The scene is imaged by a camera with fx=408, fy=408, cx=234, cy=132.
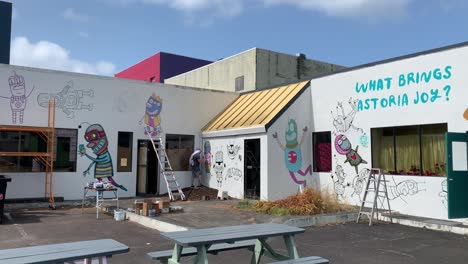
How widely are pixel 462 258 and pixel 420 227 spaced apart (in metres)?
3.39

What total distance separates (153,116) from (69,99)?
344cm

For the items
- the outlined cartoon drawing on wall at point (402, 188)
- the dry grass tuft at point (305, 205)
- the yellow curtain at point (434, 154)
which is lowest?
the dry grass tuft at point (305, 205)

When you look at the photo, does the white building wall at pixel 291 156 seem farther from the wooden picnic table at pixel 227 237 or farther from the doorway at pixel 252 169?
the wooden picnic table at pixel 227 237

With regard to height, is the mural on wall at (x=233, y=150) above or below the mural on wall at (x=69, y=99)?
below

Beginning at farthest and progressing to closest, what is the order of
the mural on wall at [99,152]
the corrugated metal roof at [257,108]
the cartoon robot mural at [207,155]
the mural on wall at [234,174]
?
the cartoon robot mural at [207,155] → the mural on wall at [234,174] → the mural on wall at [99,152] → the corrugated metal roof at [257,108]

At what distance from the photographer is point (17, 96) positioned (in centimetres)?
1446

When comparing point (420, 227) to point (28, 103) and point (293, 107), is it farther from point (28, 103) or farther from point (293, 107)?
point (28, 103)

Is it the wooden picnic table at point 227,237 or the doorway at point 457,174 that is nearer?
the wooden picnic table at point 227,237

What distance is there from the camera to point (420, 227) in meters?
10.7

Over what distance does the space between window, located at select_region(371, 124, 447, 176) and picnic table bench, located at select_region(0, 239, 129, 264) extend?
1001 centimetres

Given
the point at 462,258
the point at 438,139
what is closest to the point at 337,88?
the point at 438,139

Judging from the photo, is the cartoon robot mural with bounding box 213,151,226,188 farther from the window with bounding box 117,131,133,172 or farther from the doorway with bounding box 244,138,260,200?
the window with bounding box 117,131,133,172

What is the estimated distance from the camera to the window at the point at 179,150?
58.3 ft

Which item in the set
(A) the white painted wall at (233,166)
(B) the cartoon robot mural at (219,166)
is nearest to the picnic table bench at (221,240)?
(A) the white painted wall at (233,166)
